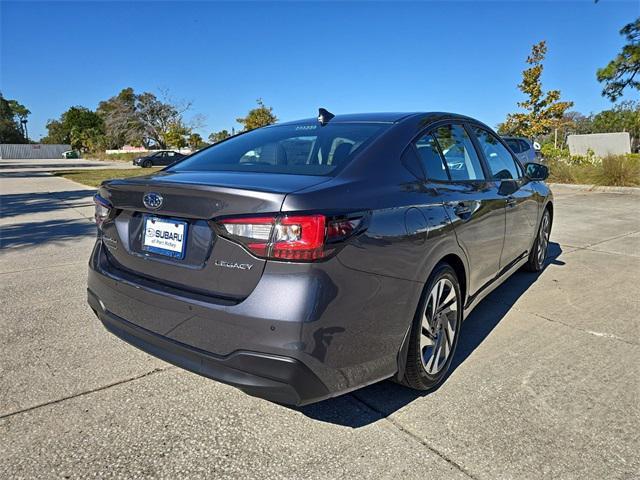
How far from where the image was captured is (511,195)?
358 centimetres

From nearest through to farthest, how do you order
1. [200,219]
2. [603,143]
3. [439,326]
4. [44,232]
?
[200,219] → [439,326] → [44,232] → [603,143]

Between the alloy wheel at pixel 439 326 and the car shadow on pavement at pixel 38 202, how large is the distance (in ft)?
30.2

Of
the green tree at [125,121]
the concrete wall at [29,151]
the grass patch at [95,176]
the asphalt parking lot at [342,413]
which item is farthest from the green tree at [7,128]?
the asphalt parking lot at [342,413]

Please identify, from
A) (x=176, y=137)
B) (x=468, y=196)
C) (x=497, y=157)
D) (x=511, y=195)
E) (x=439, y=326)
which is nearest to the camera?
(x=439, y=326)

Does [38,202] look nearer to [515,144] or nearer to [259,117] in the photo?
[515,144]

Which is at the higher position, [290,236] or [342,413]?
[290,236]

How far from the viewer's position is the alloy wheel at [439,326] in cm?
244

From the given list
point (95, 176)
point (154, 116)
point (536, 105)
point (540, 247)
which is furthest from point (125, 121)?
point (540, 247)

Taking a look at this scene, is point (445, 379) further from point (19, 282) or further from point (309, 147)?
point (19, 282)

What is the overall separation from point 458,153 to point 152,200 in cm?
203

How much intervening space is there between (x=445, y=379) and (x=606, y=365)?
111 centimetres

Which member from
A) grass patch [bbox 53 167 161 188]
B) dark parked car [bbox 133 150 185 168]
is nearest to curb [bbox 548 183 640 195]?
grass patch [bbox 53 167 161 188]

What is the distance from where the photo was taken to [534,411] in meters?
2.37

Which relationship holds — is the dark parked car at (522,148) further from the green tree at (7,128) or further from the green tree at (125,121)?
the green tree at (7,128)
